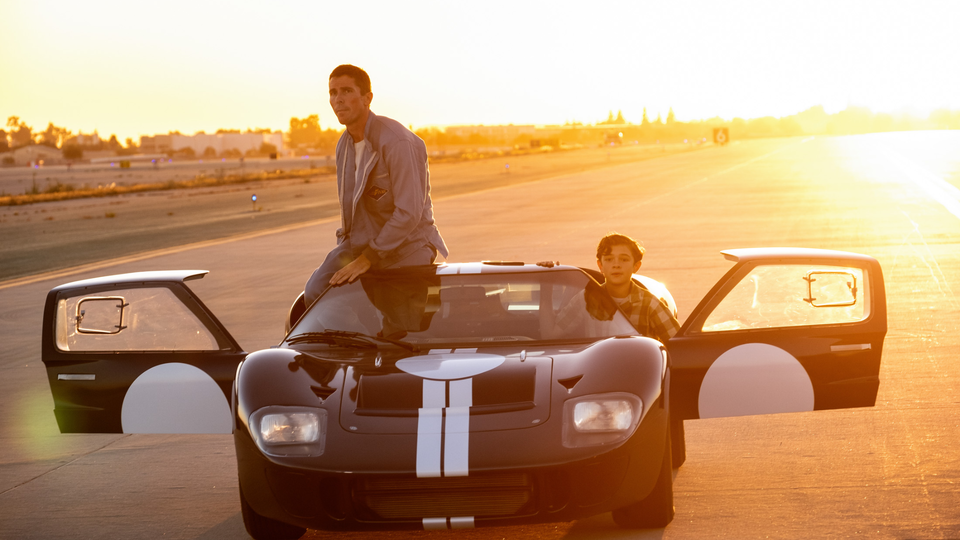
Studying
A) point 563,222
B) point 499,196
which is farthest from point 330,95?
point 499,196

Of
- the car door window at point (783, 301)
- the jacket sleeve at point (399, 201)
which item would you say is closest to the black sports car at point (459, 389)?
the jacket sleeve at point (399, 201)

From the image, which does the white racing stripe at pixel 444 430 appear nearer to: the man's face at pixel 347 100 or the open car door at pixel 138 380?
the open car door at pixel 138 380

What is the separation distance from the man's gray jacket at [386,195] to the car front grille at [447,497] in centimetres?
161

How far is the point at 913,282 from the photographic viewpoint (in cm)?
1210

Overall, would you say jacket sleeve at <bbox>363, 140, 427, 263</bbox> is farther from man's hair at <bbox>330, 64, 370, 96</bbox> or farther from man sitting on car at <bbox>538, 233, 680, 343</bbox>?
man sitting on car at <bbox>538, 233, 680, 343</bbox>

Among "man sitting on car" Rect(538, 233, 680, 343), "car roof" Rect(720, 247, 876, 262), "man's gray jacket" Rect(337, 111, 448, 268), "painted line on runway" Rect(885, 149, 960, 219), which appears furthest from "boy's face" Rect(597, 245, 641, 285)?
"painted line on runway" Rect(885, 149, 960, 219)

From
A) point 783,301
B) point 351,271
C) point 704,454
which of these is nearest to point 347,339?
point 351,271

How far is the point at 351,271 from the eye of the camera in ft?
15.9

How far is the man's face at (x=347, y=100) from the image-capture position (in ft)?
16.6

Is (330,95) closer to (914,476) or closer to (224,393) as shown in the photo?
(224,393)

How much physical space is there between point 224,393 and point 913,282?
988 centimetres

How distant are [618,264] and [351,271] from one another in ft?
4.88

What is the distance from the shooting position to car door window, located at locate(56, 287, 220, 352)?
4770mm

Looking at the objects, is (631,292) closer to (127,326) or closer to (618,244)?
(618,244)
